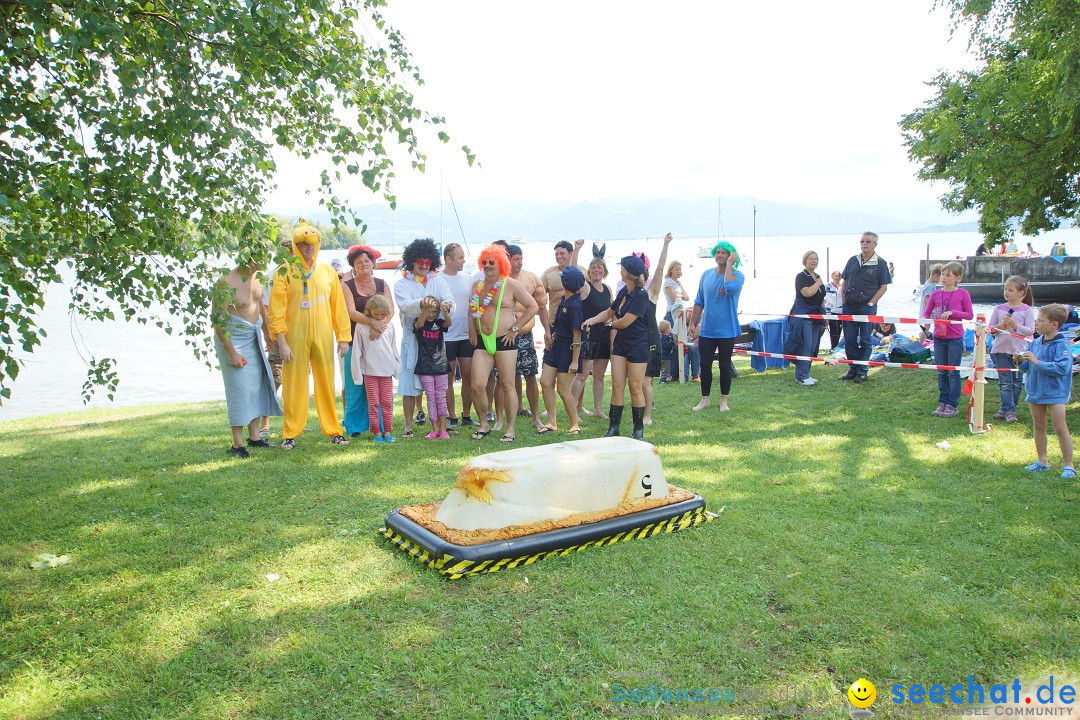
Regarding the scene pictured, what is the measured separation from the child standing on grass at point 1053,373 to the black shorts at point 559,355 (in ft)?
13.9

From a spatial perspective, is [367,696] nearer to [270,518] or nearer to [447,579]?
[447,579]

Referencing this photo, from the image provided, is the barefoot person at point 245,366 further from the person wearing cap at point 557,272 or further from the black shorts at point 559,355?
the person wearing cap at point 557,272

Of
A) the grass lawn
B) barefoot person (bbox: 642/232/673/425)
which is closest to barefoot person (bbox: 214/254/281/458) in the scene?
the grass lawn

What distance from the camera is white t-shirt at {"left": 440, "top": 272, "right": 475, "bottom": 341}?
8383 millimetres

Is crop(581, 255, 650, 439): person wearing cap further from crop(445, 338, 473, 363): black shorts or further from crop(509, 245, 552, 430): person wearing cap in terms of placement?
crop(445, 338, 473, 363): black shorts

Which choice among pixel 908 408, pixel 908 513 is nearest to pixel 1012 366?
pixel 908 408

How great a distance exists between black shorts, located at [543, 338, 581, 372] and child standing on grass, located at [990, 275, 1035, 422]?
15.1 ft

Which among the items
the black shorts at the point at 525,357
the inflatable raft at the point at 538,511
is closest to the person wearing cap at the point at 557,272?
the black shorts at the point at 525,357

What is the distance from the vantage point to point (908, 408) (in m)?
9.37

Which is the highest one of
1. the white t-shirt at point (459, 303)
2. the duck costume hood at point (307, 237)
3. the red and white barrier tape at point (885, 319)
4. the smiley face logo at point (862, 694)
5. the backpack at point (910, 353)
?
the duck costume hood at point (307, 237)

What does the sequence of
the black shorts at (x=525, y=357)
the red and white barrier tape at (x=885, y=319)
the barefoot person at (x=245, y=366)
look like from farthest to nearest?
the red and white barrier tape at (x=885, y=319) → the black shorts at (x=525, y=357) → the barefoot person at (x=245, y=366)

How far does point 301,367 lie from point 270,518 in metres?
2.32

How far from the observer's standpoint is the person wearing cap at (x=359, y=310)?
7.82 metres

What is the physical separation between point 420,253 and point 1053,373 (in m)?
5.94
